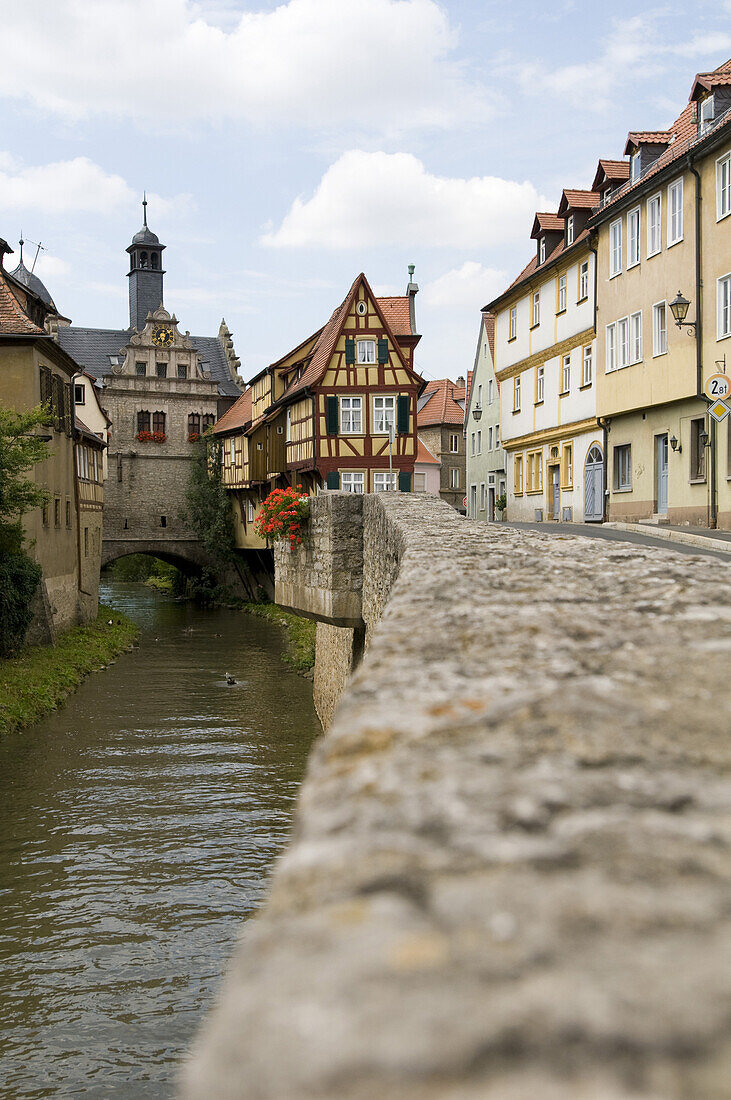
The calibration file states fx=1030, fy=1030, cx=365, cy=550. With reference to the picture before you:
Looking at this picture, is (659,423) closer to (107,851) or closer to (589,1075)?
(107,851)

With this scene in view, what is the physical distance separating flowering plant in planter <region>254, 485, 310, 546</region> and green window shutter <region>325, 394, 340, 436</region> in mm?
20046

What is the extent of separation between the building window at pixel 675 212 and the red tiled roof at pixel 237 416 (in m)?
27.0

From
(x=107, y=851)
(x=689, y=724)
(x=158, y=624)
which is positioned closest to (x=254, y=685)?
(x=107, y=851)

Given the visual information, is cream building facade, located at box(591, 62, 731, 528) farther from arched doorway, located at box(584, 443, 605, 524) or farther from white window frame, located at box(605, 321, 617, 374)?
arched doorway, located at box(584, 443, 605, 524)

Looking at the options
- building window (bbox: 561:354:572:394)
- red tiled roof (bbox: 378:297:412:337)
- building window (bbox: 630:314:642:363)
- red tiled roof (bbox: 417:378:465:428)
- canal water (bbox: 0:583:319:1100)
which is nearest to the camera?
canal water (bbox: 0:583:319:1100)

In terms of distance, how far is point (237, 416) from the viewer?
5041 centimetres

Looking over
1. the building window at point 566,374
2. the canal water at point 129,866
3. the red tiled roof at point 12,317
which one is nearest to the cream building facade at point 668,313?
the building window at point 566,374

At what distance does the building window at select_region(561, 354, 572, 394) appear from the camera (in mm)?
30641

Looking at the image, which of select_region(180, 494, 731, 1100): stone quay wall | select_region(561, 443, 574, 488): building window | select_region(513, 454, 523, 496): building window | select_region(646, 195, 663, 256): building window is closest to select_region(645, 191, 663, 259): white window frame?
select_region(646, 195, 663, 256): building window

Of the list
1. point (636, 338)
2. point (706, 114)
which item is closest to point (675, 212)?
point (706, 114)

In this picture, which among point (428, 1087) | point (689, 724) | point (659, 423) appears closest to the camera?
point (428, 1087)

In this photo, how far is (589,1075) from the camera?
3.55 feet

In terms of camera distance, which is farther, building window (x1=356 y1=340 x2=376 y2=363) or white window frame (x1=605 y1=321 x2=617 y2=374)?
building window (x1=356 y1=340 x2=376 y2=363)

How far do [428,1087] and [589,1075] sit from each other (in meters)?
0.17
